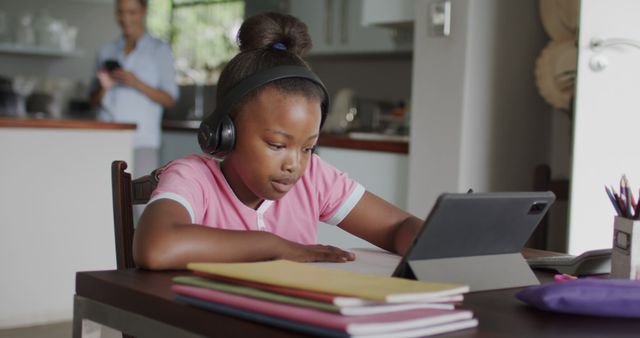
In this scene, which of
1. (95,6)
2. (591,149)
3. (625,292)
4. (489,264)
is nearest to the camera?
(625,292)

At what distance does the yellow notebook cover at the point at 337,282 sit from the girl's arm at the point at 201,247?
0.72 ft

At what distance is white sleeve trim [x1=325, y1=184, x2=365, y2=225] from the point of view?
1.56 meters

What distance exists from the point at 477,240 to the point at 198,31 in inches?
225

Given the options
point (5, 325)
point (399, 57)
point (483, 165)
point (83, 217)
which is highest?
point (399, 57)

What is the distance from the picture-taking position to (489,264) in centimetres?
105

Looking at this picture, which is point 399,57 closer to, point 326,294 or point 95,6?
point 95,6

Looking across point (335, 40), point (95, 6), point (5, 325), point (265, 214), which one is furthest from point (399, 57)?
point (265, 214)

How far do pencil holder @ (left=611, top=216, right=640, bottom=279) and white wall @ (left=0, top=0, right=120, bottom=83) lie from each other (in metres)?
6.05

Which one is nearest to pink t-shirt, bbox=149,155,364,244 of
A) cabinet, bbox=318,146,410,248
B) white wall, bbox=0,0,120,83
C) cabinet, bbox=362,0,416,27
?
cabinet, bbox=318,146,410,248

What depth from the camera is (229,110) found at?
1.31 meters

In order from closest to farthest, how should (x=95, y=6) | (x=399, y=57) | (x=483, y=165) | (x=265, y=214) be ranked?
(x=265, y=214)
(x=483, y=165)
(x=399, y=57)
(x=95, y=6)

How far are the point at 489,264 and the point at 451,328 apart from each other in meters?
0.27

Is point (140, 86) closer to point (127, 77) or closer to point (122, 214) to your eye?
point (127, 77)

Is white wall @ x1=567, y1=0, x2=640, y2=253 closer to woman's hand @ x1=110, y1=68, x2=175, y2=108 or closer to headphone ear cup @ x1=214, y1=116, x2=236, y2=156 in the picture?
headphone ear cup @ x1=214, y1=116, x2=236, y2=156
